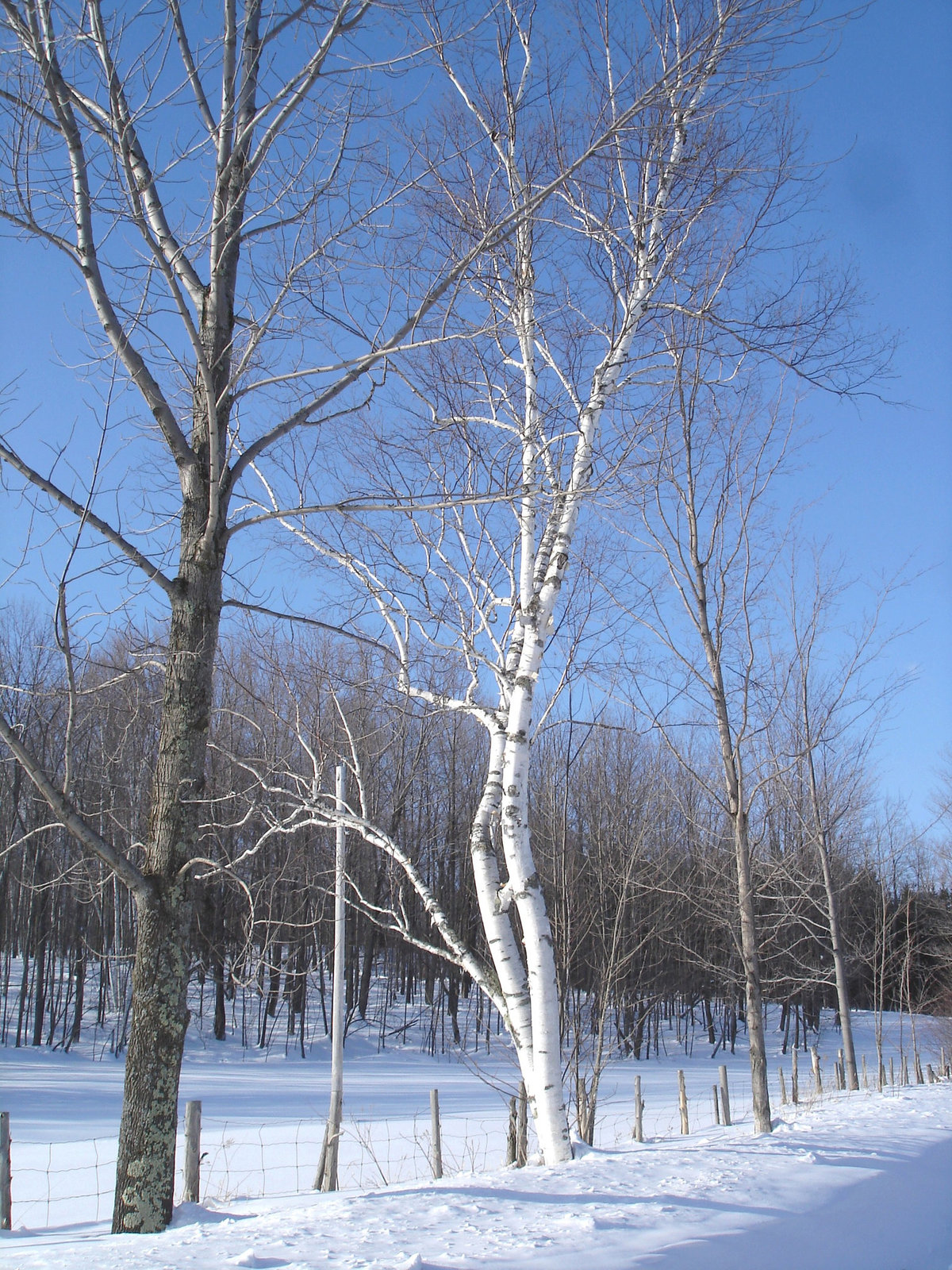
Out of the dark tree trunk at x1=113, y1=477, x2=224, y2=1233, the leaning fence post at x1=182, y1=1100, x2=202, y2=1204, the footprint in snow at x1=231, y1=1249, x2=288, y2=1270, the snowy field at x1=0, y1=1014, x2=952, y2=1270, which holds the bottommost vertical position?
the leaning fence post at x1=182, y1=1100, x2=202, y2=1204

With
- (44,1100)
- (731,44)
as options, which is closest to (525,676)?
(731,44)

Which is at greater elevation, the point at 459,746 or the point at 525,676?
the point at 459,746

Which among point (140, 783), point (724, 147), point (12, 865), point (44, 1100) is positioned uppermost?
point (724, 147)

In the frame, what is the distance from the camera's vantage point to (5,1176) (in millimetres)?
7656

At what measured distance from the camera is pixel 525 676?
5.63 m

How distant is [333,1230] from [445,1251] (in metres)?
0.42

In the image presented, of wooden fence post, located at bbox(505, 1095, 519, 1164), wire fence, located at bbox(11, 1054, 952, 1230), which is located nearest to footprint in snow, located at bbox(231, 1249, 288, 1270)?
wooden fence post, located at bbox(505, 1095, 519, 1164)

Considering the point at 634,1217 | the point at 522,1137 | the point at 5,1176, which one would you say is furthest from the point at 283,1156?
the point at 634,1217

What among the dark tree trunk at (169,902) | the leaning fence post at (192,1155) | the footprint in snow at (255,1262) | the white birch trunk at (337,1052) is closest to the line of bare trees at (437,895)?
the white birch trunk at (337,1052)

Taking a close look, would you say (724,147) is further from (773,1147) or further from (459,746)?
(459,746)

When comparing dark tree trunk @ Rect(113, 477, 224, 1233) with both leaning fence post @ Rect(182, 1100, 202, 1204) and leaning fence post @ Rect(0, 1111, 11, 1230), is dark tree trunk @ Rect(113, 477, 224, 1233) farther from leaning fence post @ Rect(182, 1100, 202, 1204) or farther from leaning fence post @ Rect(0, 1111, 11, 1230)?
leaning fence post @ Rect(0, 1111, 11, 1230)

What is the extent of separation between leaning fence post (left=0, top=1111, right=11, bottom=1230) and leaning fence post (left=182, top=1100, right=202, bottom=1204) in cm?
152

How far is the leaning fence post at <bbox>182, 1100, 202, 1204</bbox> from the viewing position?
7316 mm

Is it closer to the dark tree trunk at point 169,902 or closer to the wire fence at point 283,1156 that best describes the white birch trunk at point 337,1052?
the wire fence at point 283,1156
